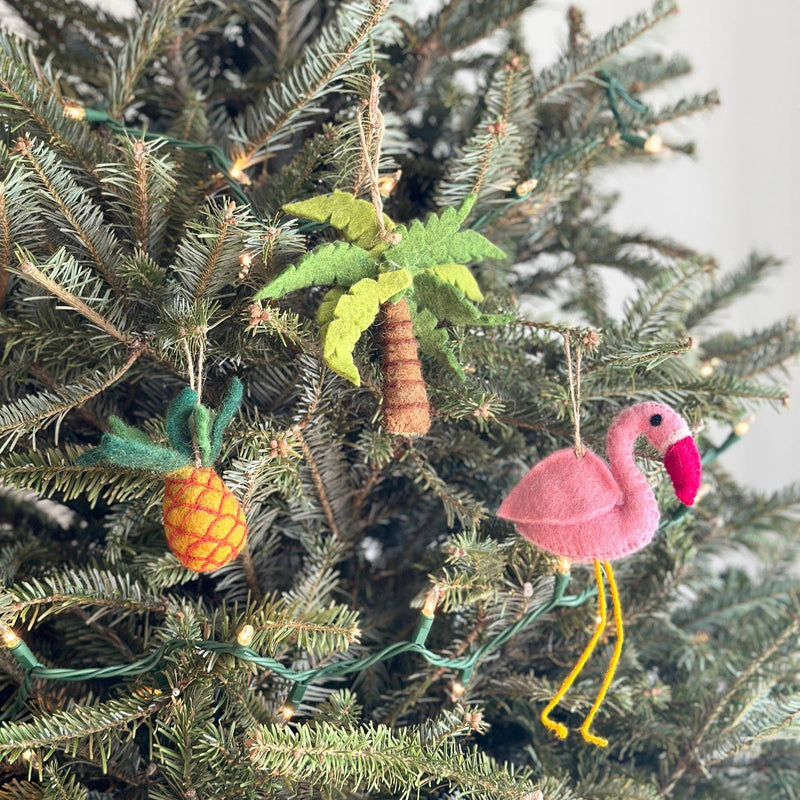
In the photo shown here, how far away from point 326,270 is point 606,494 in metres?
0.19

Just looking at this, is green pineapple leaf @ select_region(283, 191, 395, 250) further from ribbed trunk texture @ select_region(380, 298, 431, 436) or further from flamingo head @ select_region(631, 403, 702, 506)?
flamingo head @ select_region(631, 403, 702, 506)

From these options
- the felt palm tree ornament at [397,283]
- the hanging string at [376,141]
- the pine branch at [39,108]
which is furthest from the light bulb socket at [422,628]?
the pine branch at [39,108]

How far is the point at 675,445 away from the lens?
44 cm

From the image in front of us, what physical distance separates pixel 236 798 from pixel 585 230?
469 millimetres

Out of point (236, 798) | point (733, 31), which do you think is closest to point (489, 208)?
point (236, 798)

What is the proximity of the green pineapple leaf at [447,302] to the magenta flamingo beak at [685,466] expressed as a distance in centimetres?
11

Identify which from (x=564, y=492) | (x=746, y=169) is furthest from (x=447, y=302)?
(x=746, y=169)

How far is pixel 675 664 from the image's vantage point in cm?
65

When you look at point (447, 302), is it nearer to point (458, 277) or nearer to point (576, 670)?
point (458, 277)

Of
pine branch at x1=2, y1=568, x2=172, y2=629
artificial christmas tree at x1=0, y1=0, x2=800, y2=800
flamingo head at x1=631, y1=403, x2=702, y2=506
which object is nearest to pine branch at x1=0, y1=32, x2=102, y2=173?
artificial christmas tree at x1=0, y1=0, x2=800, y2=800

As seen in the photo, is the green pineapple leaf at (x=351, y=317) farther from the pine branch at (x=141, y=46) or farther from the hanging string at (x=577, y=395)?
the pine branch at (x=141, y=46)

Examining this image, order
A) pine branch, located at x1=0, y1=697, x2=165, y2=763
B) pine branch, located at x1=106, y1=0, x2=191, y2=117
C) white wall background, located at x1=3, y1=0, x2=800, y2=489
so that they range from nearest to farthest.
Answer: pine branch, located at x1=0, y1=697, x2=165, y2=763 < pine branch, located at x1=106, y1=0, x2=191, y2=117 < white wall background, located at x1=3, y1=0, x2=800, y2=489

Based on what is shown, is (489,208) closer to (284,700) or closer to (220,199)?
(220,199)

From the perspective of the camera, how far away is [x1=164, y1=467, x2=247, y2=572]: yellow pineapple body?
15.4 inches
